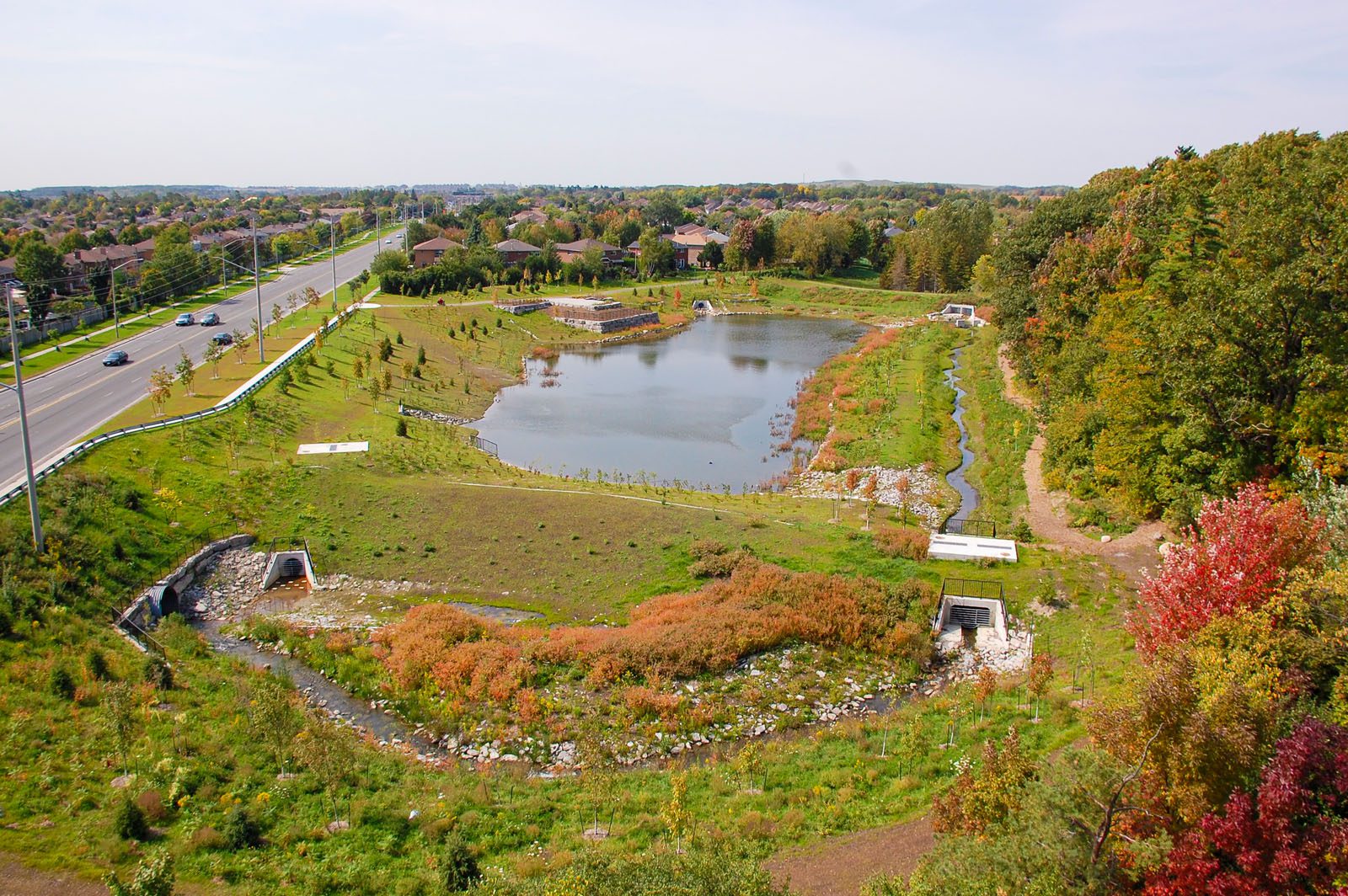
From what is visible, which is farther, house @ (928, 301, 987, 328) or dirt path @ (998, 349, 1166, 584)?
house @ (928, 301, 987, 328)

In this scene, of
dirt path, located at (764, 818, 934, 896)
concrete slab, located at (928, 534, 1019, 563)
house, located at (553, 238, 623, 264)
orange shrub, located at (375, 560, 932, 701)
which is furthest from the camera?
house, located at (553, 238, 623, 264)

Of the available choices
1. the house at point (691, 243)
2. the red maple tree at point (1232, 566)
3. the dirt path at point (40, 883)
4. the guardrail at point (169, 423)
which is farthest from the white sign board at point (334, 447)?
the house at point (691, 243)

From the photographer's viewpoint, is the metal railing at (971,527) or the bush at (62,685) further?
the metal railing at (971,527)

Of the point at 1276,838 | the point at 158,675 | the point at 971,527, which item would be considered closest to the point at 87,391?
the point at 158,675

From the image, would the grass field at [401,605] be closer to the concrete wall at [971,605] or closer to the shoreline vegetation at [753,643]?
the shoreline vegetation at [753,643]

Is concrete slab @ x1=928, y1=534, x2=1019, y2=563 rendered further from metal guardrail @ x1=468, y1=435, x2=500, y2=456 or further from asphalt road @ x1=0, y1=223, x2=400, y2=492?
asphalt road @ x1=0, y1=223, x2=400, y2=492

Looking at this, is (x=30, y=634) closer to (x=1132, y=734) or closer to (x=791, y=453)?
(x=1132, y=734)

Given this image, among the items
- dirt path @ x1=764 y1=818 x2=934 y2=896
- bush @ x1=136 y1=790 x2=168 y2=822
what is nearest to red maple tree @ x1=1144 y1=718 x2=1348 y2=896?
dirt path @ x1=764 y1=818 x2=934 y2=896
